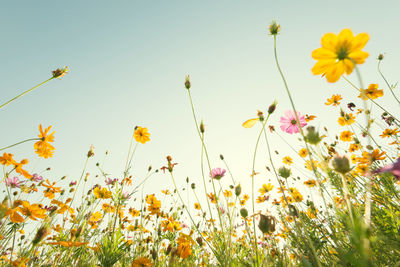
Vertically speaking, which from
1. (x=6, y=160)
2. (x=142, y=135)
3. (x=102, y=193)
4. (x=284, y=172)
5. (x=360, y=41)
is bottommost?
(x=284, y=172)

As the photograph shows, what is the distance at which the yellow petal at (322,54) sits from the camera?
2.96ft

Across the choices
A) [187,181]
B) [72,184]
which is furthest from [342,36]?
[72,184]

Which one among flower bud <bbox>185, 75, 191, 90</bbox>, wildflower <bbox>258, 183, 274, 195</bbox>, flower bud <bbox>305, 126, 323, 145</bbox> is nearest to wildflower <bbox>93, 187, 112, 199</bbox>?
flower bud <bbox>185, 75, 191, 90</bbox>

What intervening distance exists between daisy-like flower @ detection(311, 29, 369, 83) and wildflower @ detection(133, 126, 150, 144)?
2.88m

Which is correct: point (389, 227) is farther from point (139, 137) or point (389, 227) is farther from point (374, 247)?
point (139, 137)

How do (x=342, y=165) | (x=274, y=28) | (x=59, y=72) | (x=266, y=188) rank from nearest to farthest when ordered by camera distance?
(x=342, y=165) → (x=274, y=28) → (x=59, y=72) → (x=266, y=188)

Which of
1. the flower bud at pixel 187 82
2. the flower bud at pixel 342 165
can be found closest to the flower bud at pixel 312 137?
the flower bud at pixel 342 165

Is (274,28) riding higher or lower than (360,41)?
higher

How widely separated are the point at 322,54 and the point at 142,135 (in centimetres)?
301

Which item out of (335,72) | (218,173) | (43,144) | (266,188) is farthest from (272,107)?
(266,188)

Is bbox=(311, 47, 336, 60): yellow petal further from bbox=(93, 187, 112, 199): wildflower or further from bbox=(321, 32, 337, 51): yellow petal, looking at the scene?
bbox=(93, 187, 112, 199): wildflower

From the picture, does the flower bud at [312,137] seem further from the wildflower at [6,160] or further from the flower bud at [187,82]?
the wildflower at [6,160]

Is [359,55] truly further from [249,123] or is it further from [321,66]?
[249,123]

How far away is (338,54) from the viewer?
91cm
